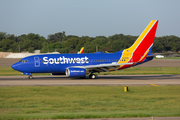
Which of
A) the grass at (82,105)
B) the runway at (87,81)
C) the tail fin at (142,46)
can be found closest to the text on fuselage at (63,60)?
the runway at (87,81)

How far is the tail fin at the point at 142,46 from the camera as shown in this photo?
130 ft

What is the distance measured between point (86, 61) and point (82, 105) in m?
20.4

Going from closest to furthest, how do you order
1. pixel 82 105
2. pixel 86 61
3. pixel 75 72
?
1. pixel 82 105
2. pixel 75 72
3. pixel 86 61

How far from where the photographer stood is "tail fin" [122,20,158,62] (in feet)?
130

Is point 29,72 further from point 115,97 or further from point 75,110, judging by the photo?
point 75,110

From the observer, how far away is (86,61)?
38.4m

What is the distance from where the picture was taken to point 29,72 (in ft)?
122

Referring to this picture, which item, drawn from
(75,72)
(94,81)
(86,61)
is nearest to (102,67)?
(86,61)

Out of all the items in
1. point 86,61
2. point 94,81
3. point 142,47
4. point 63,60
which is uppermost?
point 142,47

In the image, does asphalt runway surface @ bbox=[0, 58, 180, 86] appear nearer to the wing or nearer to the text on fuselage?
the wing

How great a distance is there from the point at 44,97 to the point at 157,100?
975 cm

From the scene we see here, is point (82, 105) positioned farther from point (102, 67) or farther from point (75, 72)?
point (102, 67)

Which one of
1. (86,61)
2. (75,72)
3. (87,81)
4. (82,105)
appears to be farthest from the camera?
(86,61)

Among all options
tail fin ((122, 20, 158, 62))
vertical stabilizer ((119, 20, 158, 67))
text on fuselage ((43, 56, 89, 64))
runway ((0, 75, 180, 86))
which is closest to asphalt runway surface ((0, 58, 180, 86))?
runway ((0, 75, 180, 86))
